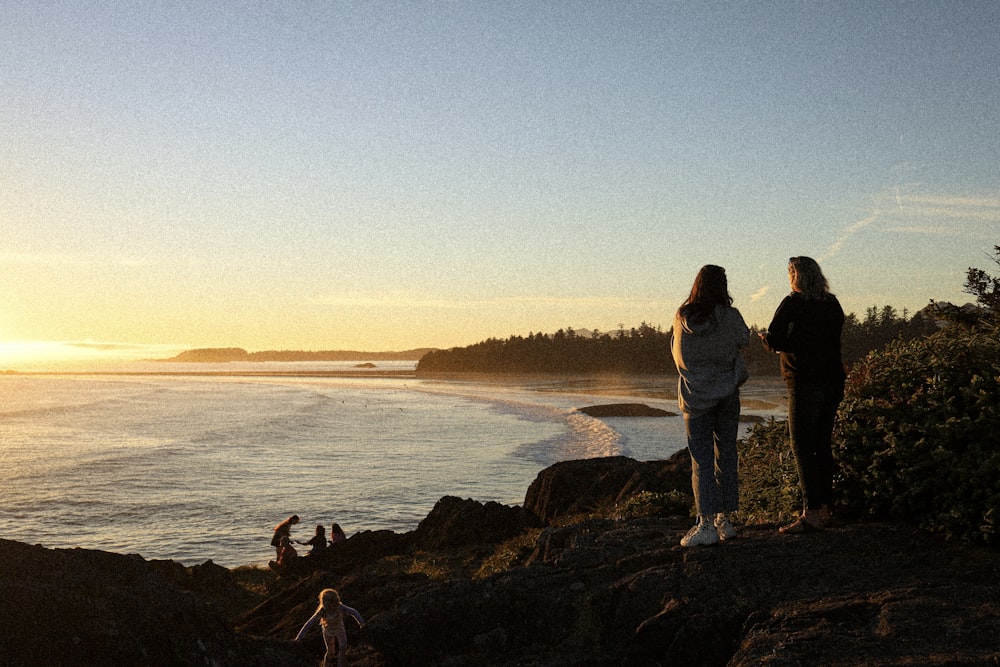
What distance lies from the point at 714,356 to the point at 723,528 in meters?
1.55

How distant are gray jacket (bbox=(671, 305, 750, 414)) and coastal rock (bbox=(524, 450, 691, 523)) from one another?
1210 cm

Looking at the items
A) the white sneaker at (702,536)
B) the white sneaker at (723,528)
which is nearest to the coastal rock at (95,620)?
the white sneaker at (702,536)

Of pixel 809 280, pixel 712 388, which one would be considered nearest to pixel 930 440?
pixel 809 280

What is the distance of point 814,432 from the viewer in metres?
6.60

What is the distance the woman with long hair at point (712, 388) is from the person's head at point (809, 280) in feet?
1.89

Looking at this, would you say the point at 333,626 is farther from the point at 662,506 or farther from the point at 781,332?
the point at 662,506

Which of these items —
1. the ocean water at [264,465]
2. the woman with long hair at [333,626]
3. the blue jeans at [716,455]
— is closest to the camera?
the blue jeans at [716,455]

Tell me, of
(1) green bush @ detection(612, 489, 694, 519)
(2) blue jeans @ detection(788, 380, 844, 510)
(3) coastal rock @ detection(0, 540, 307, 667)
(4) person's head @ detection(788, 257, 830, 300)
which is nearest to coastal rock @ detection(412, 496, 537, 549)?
(1) green bush @ detection(612, 489, 694, 519)

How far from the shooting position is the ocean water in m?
24.9

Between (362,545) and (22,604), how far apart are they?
13.2 m

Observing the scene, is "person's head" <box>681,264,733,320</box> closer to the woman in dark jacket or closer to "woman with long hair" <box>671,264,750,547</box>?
"woman with long hair" <box>671,264,750,547</box>

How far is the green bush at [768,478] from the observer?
26.1 feet

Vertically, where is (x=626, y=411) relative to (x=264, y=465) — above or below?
above

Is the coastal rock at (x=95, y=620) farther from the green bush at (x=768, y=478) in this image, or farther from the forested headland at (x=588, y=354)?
the forested headland at (x=588, y=354)
